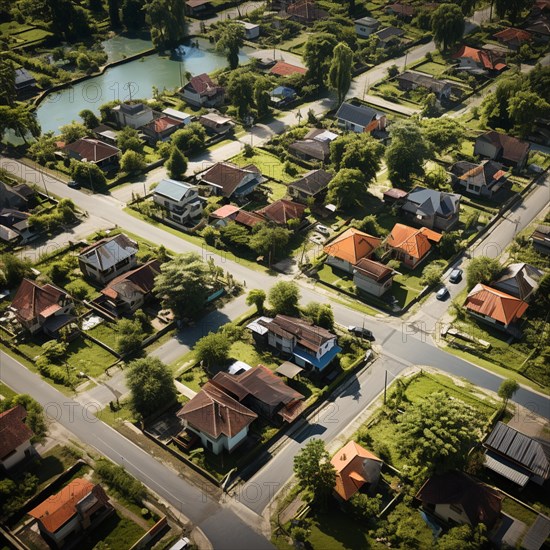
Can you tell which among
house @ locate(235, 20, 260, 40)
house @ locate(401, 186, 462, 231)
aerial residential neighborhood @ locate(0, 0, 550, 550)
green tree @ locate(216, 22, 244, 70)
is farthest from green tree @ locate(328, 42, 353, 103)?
house @ locate(235, 20, 260, 40)

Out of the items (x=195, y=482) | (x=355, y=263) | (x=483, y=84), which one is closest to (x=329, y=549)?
(x=195, y=482)

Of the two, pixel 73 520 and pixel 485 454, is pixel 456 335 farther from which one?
pixel 73 520

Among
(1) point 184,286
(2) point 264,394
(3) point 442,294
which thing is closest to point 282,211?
(1) point 184,286

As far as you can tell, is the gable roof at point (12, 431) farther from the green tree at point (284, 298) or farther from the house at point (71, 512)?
the green tree at point (284, 298)

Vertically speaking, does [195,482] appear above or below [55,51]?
below

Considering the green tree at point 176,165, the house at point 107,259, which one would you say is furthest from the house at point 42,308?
the green tree at point 176,165
